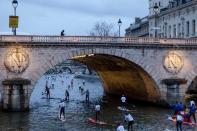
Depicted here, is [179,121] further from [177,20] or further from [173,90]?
[177,20]

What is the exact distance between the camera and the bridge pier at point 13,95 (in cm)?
5512

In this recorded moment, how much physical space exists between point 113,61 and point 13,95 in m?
17.9

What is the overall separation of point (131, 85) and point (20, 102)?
2262cm

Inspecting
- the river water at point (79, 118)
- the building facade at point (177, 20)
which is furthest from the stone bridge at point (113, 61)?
the building facade at point (177, 20)

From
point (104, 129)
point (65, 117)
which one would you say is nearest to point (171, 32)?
point (65, 117)

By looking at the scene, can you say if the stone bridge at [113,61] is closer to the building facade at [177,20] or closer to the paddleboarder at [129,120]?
the building facade at [177,20]

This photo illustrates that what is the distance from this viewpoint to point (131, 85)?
73812 mm

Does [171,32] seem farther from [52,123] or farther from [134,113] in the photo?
[52,123]

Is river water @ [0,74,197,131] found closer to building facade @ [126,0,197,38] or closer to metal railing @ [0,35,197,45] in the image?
metal railing @ [0,35,197,45]

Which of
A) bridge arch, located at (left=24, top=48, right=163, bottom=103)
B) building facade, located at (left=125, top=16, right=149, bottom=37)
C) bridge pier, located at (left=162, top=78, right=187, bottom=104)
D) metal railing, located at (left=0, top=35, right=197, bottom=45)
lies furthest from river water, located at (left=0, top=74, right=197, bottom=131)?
building facade, located at (left=125, top=16, right=149, bottom=37)

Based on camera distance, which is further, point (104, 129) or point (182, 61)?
point (182, 61)

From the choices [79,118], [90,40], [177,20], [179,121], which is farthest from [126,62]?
A: [177,20]

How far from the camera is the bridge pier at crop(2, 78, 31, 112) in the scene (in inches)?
2170

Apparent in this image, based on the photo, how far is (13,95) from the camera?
181ft
